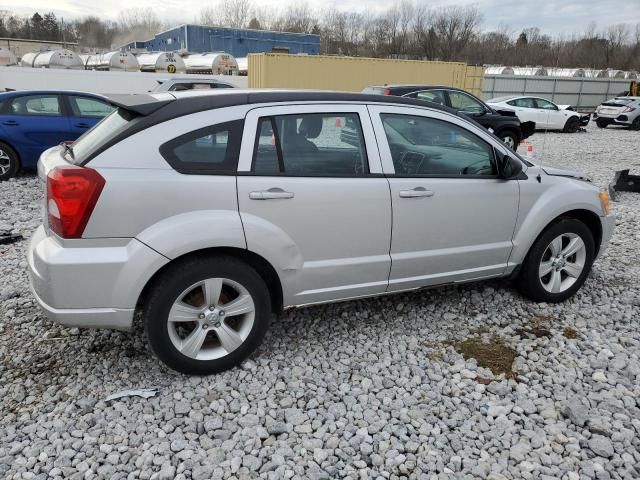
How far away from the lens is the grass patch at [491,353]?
3453 mm

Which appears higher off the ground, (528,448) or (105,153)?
(105,153)

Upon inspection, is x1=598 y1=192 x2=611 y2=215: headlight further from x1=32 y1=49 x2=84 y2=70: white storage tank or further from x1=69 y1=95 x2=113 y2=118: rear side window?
x1=32 y1=49 x2=84 y2=70: white storage tank

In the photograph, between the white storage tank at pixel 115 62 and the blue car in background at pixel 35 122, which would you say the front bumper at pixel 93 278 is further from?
the white storage tank at pixel 115 62

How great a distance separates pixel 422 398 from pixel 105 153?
7.61ft

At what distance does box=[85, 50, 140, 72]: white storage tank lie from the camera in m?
26.6

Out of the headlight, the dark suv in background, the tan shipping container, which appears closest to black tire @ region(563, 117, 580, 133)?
the tan shipping container

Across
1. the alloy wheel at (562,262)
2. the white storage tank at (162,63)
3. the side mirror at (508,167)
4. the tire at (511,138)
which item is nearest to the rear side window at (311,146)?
the side mirror at (508,167)

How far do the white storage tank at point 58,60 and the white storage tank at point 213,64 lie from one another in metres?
5.62

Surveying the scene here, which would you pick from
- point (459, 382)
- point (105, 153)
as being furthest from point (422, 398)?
point (105, 153)

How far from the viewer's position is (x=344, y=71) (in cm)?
2122

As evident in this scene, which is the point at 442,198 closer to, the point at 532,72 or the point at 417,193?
the point at 417,193

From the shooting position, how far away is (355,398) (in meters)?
3.09

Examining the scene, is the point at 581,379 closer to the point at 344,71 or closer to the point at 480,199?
the point at 480,199

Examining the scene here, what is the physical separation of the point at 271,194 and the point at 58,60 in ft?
91.5
